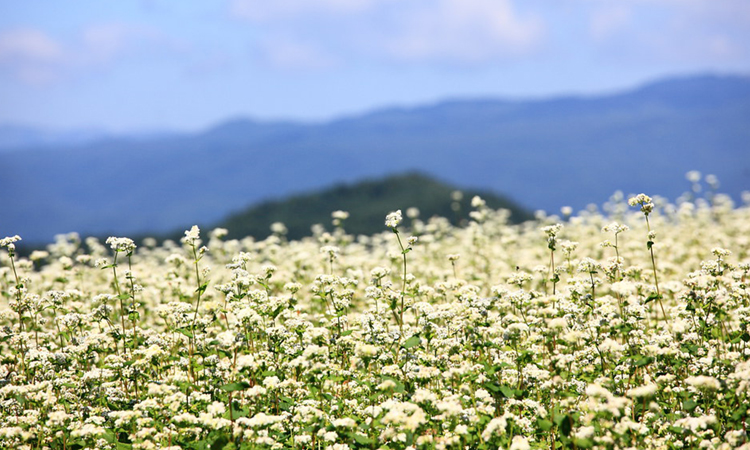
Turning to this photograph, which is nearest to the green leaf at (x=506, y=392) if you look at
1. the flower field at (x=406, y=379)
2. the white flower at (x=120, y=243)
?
the flower field at (x=406, y=379)

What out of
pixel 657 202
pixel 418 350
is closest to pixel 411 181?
pixel 657 202

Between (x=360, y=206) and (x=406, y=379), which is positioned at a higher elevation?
(x=360, y=206)

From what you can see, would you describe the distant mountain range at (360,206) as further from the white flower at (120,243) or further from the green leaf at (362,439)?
the green leaf at (362,439)

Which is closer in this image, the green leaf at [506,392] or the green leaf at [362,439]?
the green leaf at [362,439]

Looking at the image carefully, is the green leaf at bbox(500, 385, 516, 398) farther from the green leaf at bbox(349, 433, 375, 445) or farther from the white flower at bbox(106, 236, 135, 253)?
the white flower at bbox(106, 236, 135, 253)

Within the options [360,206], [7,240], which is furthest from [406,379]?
[360,206]

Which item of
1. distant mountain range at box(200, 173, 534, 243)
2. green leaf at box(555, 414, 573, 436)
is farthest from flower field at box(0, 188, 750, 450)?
distant mountain range at box(200, 173, 534, 243)

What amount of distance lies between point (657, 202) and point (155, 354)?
19.4 m

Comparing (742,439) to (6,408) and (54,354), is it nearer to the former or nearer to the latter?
(54,354)

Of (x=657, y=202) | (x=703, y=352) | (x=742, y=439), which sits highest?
(x=657, y=202)

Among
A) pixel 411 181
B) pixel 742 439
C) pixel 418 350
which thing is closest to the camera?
pixel 742 439

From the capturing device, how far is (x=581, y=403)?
7379 millimetres

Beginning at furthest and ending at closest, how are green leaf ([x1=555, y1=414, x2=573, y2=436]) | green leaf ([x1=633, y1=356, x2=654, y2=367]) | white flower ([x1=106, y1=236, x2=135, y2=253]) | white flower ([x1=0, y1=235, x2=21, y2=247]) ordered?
white flower ([x1=0, y1=235, x2=21, y2=247]) → white flower ([x1=106, y1=236, x2=135, y2=253]) → green leaf ([x1=633, y1=356, x2=654, y2=367]) → green leaf ([x1=555, y1=414, x2=573, y2=436])

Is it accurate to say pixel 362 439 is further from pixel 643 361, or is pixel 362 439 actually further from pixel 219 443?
pixel 643 361
